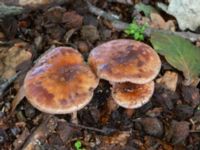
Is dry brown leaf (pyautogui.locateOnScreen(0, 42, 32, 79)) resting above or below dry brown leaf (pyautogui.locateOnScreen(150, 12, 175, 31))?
below

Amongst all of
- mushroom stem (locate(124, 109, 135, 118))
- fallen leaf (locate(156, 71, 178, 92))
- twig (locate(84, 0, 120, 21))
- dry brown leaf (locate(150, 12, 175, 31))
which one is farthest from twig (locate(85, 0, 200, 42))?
mushroom stem (locate(124, 109, 135, 118))

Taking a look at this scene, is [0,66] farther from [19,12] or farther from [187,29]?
[187,29]

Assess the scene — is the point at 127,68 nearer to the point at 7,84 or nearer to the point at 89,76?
the point at 89,76

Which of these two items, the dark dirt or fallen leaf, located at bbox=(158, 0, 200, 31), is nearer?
the dark dirt

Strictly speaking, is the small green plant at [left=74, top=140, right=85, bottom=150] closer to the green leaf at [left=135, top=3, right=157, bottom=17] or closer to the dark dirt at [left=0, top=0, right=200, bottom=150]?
the dark dirt at [left=0, top=0, right=200, bottom=150]

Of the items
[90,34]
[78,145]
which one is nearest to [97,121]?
[78,145]

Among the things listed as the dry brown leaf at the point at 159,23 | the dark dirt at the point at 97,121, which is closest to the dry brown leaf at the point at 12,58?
the dark dirt at the point at 97,121
